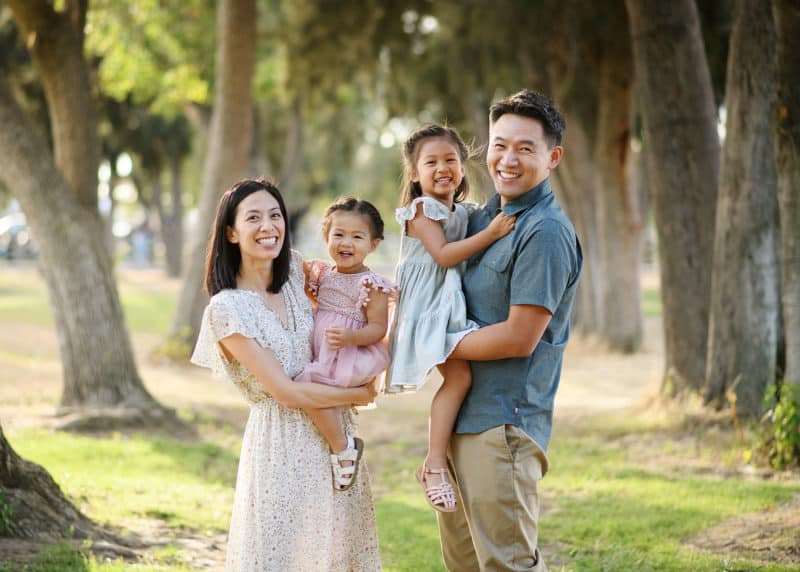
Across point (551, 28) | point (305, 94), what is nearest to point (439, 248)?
point (551, 28)

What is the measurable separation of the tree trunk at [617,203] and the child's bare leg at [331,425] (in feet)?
36.6

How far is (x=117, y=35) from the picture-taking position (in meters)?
18.1

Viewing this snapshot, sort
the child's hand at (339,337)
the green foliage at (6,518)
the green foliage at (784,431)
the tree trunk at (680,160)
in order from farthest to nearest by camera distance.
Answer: the tree trunk at (680,160), the green foliage at (784,431), the green foliage at (6,518), the child's hand at (339,337)

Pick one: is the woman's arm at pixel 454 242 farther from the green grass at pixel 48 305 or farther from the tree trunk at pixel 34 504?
the green grass at pixel 48 305

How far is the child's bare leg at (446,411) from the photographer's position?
3340 millimetres

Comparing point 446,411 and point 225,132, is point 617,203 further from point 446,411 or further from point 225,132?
point 446,411

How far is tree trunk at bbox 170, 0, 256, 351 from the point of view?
42.6 ft

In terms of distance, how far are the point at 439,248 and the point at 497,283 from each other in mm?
232

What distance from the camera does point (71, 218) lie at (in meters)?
9.20

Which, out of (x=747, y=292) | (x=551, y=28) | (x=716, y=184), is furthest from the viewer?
(x=551, y=28)

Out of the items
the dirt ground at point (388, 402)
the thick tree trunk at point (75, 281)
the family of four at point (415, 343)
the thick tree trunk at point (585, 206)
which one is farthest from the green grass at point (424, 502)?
the thick tree trunk at point (585, 206)

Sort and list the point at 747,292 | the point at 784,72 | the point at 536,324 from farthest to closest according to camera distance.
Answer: the point at 747,292
the point at 784,72
the point at 536,324

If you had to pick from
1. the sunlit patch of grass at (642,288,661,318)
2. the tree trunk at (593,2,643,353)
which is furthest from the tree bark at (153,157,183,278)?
the tree trunk at (593,2,643,353)

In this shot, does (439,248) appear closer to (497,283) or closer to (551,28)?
(497,283)
